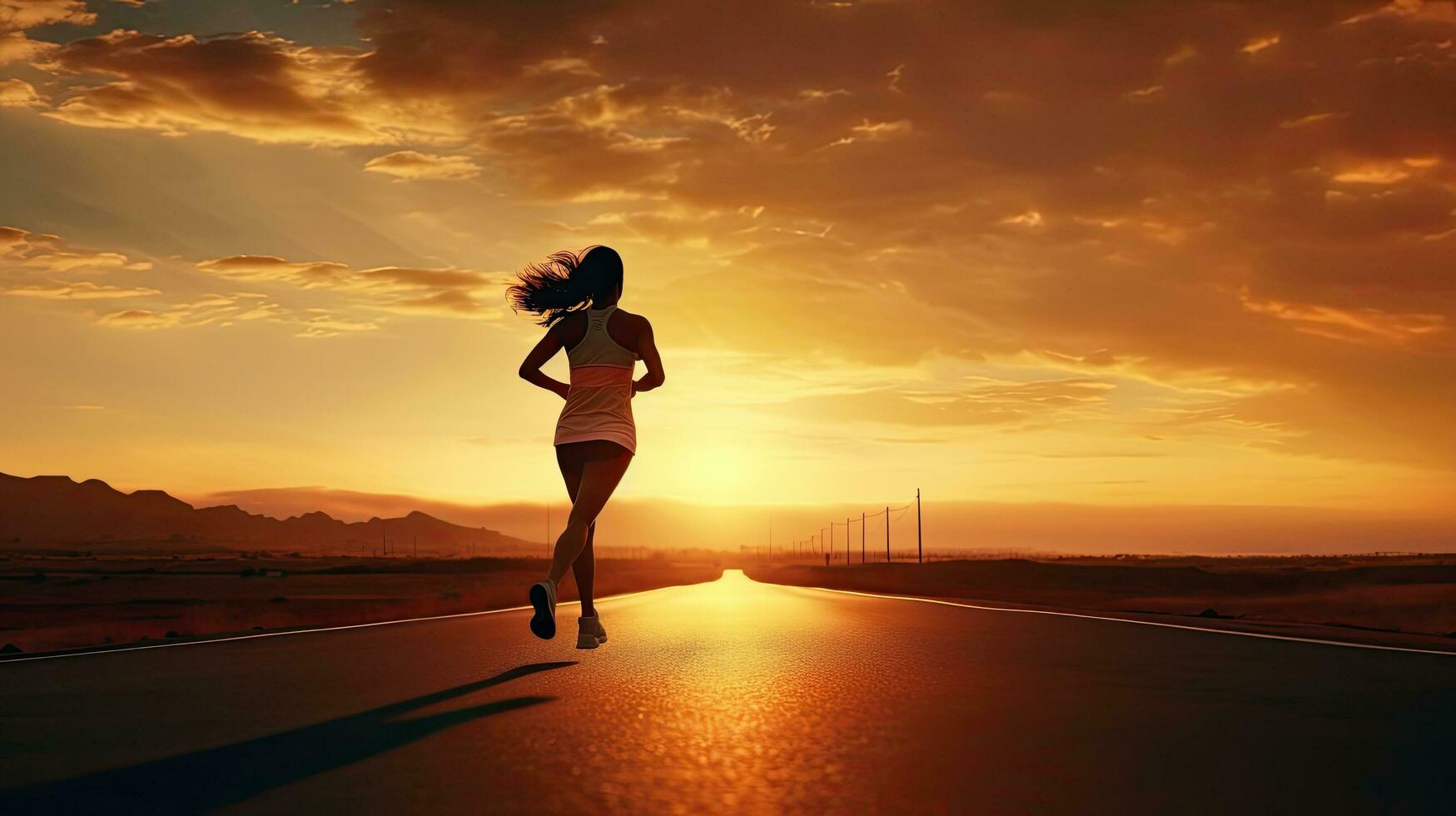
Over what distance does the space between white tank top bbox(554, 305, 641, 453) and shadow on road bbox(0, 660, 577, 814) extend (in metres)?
3.00

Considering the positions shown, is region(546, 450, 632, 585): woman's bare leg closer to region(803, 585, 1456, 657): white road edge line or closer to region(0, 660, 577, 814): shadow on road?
region(0, 660, 577, 814): shadow on road

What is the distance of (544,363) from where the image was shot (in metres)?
9.41

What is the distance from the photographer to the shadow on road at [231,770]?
163 inches

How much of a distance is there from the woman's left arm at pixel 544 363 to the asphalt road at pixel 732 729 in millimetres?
2141

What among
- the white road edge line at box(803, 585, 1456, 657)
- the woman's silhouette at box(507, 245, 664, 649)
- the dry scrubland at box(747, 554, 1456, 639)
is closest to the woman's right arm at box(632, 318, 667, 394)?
the woman's silhouette at box(507, 245, 664, 649)

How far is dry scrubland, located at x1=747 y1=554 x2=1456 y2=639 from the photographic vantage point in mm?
35938

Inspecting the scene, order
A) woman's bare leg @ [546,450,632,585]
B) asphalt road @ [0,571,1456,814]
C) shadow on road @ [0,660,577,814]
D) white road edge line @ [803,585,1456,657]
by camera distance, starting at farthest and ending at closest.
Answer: white road edge line @ [803,585,1456,657]
woman's bare leg @ [546,450,632,585]
asphalt road @ [0,571,1456,814]
shadow on road @ [0,660,577,814]

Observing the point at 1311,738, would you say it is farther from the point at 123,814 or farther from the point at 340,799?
the point at 123,814

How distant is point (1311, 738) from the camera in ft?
18.1

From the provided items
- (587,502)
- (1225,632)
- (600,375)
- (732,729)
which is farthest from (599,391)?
(1225,632)

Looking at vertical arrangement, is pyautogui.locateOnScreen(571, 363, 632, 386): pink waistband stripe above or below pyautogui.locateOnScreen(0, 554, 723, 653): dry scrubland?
above

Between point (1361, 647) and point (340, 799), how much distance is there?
9.08m

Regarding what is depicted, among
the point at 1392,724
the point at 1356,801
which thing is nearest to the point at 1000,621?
the point at 1392,724

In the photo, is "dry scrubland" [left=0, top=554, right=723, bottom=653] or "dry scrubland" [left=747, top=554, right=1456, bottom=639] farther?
"dry scrubland" [left=747, top=554, right=1456, bottom=639]
